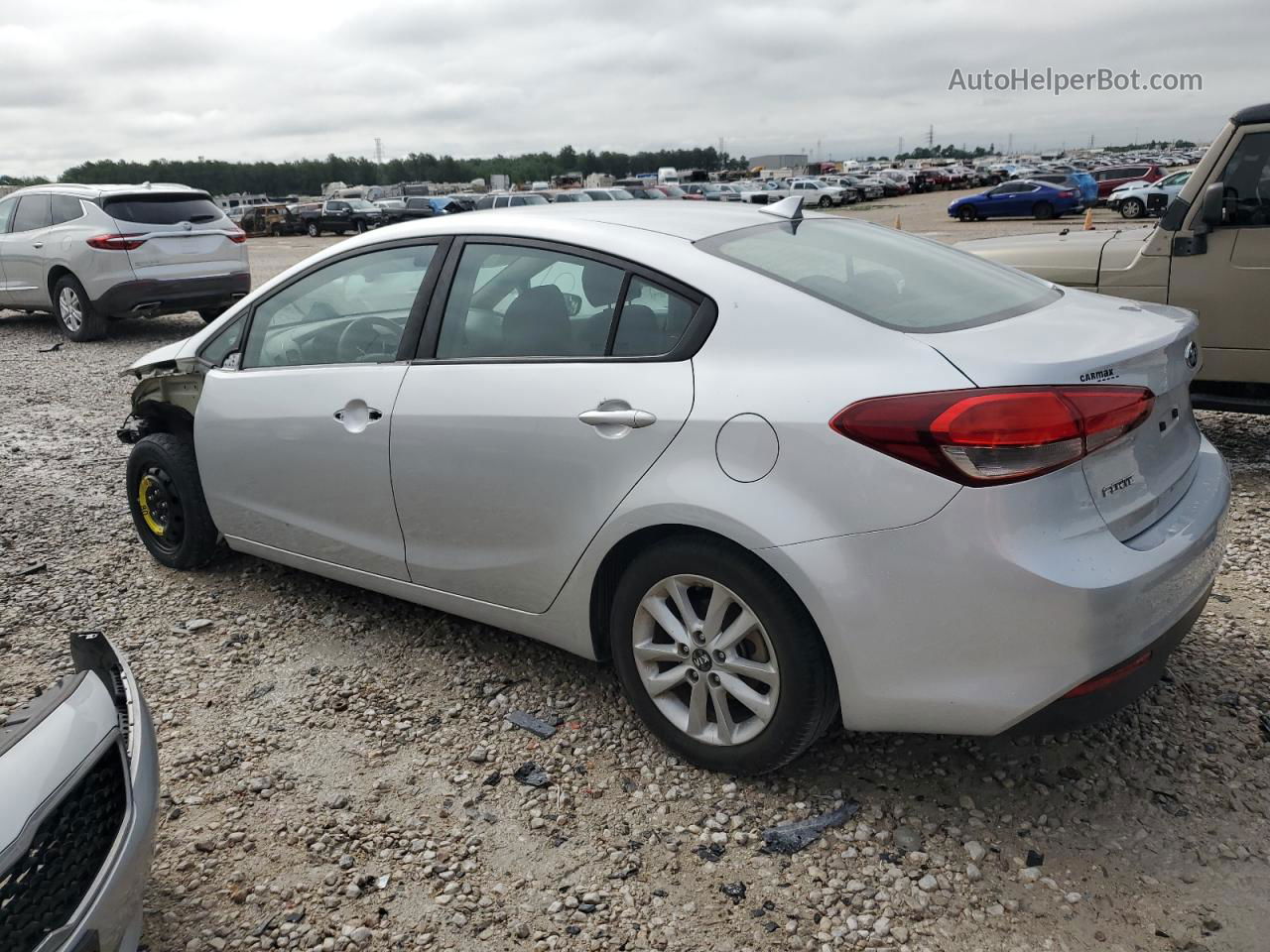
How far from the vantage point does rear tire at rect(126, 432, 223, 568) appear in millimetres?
4531

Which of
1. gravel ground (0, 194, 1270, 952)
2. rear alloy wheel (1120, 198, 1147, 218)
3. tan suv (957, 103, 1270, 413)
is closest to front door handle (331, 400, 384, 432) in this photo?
gravel ground (0, 194, 1270, 952)

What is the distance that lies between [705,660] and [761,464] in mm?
606

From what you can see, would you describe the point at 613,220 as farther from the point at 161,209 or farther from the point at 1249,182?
the point at 161,209

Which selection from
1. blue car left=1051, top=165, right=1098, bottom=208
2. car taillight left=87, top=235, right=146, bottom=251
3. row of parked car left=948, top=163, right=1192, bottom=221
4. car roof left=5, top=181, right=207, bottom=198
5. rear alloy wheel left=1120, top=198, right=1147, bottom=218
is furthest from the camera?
blue car left=1051, top=165, right=1098, bottom=208

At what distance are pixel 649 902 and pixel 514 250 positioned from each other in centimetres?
202

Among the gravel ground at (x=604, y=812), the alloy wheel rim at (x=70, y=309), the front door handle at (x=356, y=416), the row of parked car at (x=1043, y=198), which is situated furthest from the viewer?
the row of parked car at (x=1043, y=198)

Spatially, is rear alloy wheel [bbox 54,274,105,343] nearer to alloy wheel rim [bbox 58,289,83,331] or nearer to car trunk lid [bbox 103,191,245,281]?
alloy wheel rim [bbox 58,289,83,331]

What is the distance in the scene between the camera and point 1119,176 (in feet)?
126

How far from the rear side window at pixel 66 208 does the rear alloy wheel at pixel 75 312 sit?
2.15ft

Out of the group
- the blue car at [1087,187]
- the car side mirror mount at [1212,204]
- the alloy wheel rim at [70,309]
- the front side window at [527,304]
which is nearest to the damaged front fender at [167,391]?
the front side window at [527,304]

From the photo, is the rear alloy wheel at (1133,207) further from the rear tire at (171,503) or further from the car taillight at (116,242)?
the rear tire at (171,503)

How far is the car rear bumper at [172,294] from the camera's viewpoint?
11.4m

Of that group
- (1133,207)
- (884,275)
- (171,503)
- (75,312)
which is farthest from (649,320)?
(1133,207)

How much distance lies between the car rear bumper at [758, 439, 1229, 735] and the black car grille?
1.56 meters
